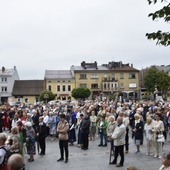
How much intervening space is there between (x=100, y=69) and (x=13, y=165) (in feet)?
258

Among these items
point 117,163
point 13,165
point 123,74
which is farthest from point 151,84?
point 13,165

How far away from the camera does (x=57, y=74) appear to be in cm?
8350

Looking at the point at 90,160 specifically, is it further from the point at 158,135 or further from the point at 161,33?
the point at 161,33

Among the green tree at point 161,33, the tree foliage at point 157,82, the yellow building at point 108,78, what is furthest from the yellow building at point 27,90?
the green tree at point 161,33

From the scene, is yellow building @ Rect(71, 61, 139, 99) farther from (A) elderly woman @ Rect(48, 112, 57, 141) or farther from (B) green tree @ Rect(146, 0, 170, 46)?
(B) green tree @ Rect(146, 0, 170, 46)

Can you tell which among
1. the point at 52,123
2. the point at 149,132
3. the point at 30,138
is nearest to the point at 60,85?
the point at 52,123

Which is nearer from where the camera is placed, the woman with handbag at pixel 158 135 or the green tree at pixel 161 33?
the green tree at pixel 161 33

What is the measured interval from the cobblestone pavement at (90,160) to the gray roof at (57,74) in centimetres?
6739

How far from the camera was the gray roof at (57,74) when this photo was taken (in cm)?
8144

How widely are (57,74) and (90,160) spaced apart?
237 ft

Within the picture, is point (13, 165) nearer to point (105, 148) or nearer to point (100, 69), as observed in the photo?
point (105, 148)

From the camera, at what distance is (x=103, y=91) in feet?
271

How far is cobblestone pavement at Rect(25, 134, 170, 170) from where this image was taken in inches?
432

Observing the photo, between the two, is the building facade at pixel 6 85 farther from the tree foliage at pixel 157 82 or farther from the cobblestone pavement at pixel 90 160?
the cobblestone pavement at pixel 90 160
